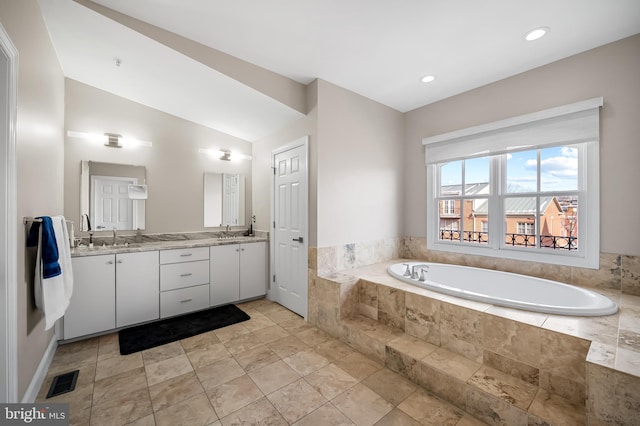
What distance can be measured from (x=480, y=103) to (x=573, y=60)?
0.76 m

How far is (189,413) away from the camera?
159cm

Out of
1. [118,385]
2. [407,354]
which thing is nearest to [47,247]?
[118,385]

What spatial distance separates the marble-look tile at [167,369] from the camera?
1928 mm

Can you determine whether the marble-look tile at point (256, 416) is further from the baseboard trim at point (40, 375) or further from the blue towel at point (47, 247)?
the blue towel at point (47, 247)

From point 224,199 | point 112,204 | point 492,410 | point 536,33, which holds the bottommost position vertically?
point 492,410

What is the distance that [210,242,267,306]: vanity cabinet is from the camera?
3.21 metres

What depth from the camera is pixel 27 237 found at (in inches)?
65.9

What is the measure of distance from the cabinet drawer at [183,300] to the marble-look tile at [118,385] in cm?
93

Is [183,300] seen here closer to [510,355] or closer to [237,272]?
[237,272]

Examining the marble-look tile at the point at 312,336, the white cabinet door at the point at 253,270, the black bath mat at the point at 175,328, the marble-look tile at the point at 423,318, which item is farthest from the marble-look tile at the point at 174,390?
the marble-look tile at the point at 423,318

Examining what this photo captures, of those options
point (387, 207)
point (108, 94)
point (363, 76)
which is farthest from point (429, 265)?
point (108, 94)

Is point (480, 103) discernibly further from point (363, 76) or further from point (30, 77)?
point (30, 77)

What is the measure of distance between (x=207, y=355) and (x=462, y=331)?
209 cm

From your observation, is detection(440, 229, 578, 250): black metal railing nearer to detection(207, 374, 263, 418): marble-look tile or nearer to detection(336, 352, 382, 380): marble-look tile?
detection(336, 352, 382, 380): marble-look tile
